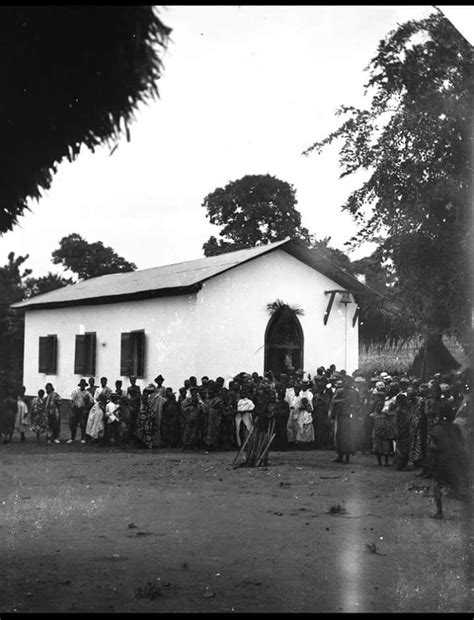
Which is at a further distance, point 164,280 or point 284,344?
point 284,344

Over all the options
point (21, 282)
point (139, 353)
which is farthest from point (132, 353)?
point (21, 282)

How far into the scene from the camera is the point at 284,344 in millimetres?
16500

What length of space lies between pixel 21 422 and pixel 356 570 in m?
11.1

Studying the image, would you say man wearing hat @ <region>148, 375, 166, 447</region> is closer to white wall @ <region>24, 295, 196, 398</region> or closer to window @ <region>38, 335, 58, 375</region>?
white wall @ <region>24, 295, 196, 398</region>

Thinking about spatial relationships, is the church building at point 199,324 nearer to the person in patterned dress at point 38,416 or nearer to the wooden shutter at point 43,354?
the wooden shutter at point 43,354

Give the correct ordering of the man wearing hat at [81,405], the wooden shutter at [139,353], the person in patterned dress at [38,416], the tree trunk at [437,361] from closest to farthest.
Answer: the tree trunk at [437,361] < the man wearing hat at [81,405] < the person in patterned dress at [38,416] < the wooden shutter at [139,353]

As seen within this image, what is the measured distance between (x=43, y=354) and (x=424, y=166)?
1013 centimetres

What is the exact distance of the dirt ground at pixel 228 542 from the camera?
15.8 feet

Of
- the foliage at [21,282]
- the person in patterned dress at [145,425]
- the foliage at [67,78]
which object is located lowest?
the person in patterned dress at [145,425]

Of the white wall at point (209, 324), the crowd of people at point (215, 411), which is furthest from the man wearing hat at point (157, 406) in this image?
the white wall at point (209, 324)

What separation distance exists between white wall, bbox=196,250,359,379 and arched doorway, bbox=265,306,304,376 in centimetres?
31

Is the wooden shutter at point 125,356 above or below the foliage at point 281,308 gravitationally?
below

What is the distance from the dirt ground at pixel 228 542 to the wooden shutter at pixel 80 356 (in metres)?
4.92

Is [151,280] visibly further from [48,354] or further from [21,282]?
[21,282]
